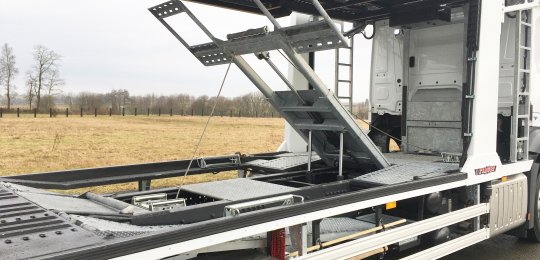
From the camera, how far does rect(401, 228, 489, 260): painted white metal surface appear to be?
3.97m

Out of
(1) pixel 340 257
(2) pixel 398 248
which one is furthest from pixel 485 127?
(1) pixel 340 257

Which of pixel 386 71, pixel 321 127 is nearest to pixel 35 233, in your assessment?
pixel 321 127

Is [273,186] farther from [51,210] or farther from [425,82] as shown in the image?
[425,82]

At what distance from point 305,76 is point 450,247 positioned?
6.88 ft

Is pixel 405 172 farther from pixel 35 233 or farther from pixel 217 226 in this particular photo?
pixel 35 233

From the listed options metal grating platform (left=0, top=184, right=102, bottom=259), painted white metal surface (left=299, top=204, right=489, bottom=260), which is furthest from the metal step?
metal grating platform (left=0, top=184, right=102, bottom=259)

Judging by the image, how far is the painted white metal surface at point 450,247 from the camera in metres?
3.97

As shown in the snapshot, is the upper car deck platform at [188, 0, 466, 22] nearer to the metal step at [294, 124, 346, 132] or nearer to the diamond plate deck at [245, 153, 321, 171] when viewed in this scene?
the metal step at [294, 124, 346, 132]

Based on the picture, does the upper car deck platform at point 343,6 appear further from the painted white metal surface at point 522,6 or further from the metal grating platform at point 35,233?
the metal grating platform at point 35,233

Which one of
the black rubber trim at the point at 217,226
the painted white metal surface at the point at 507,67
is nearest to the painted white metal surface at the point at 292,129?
the painted white metal surface at the point at 507,67

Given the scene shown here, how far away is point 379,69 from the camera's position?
22.8 feet

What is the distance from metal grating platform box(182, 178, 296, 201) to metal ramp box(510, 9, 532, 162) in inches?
113

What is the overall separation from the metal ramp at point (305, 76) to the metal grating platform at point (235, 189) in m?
0.87

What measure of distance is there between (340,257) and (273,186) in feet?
3.83
